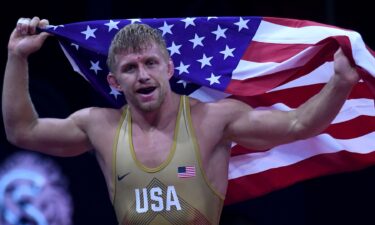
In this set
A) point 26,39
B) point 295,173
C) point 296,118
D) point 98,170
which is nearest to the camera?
point 296,118

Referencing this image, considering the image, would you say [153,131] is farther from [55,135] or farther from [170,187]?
[55,135]

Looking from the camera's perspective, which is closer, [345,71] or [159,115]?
[345,71]

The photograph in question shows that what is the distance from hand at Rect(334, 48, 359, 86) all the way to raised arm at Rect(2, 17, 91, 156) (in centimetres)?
94

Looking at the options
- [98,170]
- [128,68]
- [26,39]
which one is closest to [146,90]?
[128,68]

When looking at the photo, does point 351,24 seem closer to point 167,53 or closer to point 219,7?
point 219,7

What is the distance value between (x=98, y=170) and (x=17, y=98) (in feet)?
2.85

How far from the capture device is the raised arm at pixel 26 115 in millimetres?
2891

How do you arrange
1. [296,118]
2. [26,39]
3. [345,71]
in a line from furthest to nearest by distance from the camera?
1. [26,39]
2. [296,118]
3. [345,71]

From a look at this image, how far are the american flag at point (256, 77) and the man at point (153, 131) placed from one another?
192 millimetres

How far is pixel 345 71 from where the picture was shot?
8.43 ft

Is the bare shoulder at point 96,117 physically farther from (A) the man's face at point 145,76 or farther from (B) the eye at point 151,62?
(B) the eye at point 151,62

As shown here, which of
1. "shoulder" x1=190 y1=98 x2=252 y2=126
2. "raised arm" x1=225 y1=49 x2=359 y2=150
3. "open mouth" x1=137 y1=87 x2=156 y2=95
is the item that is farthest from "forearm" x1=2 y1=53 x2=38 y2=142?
"raised arm" x1=225 y1=49 x2=359 y2=150

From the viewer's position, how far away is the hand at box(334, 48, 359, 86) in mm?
2564

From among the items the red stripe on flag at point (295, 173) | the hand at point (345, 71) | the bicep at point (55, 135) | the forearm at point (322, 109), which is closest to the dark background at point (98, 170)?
the red stripe on flag at point (295, 173)
